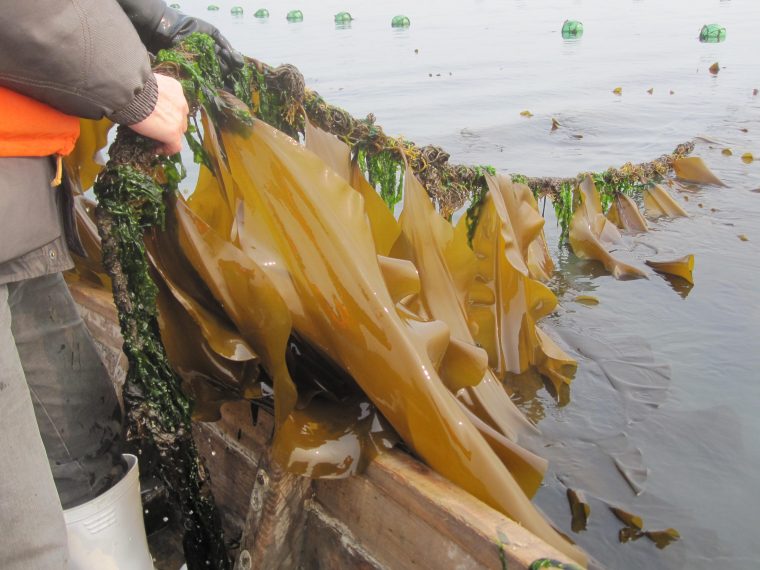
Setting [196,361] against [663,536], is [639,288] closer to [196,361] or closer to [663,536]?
[663,536]

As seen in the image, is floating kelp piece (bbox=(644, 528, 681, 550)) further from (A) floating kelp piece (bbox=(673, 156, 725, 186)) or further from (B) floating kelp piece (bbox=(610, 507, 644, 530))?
(A) floating kelp piece (bbox=(673, 156, 725, 186))

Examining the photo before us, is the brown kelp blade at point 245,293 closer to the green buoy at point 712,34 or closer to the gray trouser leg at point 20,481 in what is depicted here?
the gray trouser leg at point 20,481

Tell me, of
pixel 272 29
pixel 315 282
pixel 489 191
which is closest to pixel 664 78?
pixel 489 191

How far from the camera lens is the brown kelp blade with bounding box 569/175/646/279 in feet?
14.3

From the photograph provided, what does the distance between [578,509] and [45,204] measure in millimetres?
1947

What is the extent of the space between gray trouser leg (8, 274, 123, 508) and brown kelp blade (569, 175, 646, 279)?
3638mm

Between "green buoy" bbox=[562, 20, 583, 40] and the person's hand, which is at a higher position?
the person's hand

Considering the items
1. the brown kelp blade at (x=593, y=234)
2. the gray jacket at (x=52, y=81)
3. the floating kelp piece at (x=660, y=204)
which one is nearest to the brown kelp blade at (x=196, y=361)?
the gray jacket at (x=52, y=81)

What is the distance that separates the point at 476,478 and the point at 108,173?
111 centimetres

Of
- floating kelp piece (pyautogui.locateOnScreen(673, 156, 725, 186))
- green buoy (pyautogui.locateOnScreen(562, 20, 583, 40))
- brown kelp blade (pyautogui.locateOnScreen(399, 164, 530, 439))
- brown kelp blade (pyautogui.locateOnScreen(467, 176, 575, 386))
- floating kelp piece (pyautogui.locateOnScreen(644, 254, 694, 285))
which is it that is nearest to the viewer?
brown kelp blade (pyautogui.locateOnScreen(399, 164, 530, 439))

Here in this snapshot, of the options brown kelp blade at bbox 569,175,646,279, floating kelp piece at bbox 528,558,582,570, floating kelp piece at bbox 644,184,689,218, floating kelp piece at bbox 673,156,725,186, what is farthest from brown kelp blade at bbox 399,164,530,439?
floating kelp piece at bbox 673,156,725,186

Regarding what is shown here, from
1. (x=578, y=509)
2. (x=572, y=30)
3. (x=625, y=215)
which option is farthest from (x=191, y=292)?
(x=572, y=30)

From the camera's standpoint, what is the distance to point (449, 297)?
2.24m

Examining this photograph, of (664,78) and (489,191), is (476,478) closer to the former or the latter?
(489,191)
